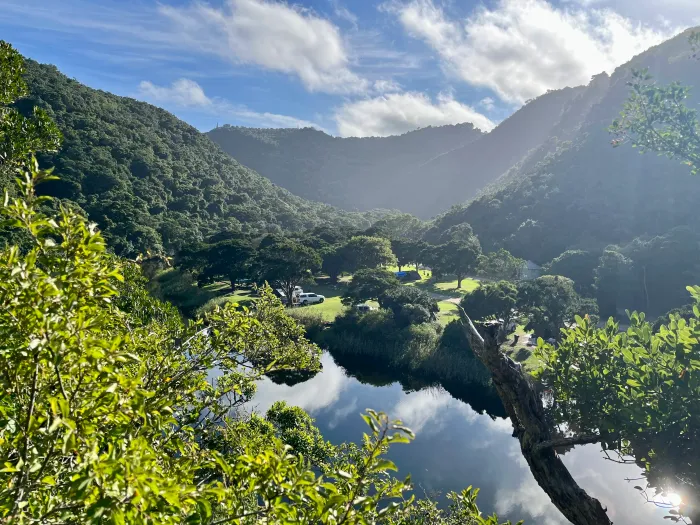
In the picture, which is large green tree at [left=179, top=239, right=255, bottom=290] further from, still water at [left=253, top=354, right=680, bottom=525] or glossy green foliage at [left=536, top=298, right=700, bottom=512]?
glossy green foliage at [left=536, top=298, right=700, bottom=512]

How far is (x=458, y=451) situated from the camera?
77.7 ft

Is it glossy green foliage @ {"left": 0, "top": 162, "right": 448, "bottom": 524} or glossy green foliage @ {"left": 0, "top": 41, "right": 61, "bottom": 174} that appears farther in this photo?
glossy green foliage @ {"left": 0, "top": 41, "right": 61, "bottom": 174}

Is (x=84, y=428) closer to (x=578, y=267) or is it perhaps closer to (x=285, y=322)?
(x=285, y=322)

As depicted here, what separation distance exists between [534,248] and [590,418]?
263 feet

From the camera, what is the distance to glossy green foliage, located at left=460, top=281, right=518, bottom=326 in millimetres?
35438

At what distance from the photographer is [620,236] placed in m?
77.9

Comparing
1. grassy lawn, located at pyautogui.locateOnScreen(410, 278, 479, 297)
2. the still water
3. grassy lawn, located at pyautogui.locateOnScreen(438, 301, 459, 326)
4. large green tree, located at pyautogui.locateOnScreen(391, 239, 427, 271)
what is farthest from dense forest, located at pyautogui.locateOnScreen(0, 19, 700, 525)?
the still water

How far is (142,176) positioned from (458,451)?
7930 cm

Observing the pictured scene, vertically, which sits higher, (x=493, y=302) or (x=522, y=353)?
(x=493, y=302)

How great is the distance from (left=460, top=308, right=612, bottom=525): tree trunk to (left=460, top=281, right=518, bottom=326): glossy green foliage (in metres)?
27.4

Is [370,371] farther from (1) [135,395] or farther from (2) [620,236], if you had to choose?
(2) [620,236]

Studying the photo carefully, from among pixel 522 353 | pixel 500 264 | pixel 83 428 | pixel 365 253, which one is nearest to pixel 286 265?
pixel 365 253

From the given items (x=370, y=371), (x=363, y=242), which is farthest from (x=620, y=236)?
(x=370, y=371)

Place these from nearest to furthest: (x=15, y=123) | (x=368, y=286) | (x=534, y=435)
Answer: (x=534, y=435) → (x=15, y=123) → (x=368, y=286)
